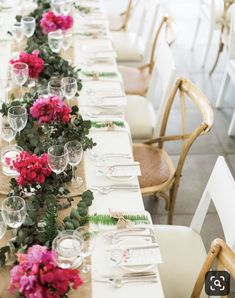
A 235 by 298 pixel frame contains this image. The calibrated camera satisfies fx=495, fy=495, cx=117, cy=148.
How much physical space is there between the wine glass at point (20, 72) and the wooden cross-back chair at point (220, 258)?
→ 1.30 meters

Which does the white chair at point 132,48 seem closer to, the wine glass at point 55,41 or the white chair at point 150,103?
the white chair at point 150,103

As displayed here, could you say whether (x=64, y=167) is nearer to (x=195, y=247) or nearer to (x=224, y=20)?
(x=195, y=247)

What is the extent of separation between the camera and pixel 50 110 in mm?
2129

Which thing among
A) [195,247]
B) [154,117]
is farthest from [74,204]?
[154,117]

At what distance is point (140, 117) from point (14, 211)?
57.0 inches

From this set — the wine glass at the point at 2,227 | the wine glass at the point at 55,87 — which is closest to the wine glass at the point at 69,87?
the wine glass at the point at 55,87

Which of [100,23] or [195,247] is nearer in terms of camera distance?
[195,247]

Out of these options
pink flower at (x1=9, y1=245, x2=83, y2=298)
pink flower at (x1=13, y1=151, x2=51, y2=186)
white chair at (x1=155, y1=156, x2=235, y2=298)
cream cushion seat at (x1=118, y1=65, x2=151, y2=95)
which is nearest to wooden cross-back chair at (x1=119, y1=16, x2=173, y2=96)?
cream cushion seat at (x1=118, y1=65, x2=151, y2=95)

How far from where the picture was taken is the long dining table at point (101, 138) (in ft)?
5.23

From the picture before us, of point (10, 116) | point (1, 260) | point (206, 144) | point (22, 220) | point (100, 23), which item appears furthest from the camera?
point (206, 144)

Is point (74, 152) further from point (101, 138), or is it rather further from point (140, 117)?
point (140, 117)

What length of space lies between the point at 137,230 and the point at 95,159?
0.45m

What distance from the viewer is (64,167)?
192 cm

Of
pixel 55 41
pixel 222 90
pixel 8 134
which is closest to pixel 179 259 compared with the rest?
pixel 8 134
